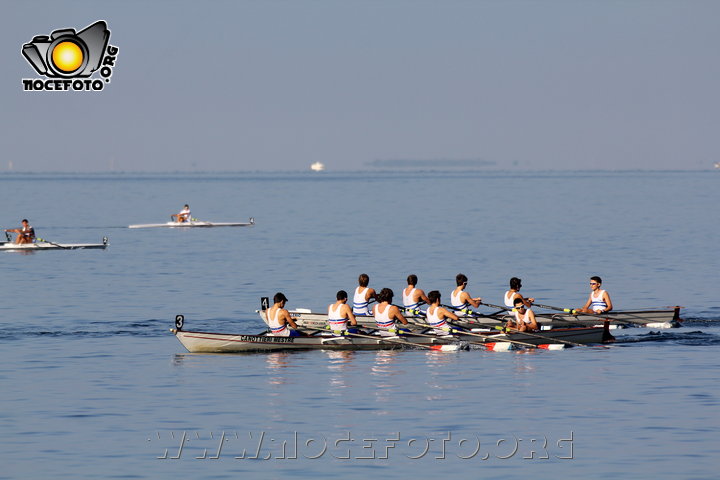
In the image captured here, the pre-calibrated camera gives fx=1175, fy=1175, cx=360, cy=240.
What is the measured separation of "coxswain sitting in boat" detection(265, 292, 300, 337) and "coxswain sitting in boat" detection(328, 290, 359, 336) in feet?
3.49

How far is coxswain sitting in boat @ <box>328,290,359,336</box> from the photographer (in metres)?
33.2

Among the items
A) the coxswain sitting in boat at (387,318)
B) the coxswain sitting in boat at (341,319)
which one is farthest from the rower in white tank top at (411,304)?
the coxswain sitting in boat at (341,319)

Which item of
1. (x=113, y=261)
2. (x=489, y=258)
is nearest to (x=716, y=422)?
(x=489, y=258)

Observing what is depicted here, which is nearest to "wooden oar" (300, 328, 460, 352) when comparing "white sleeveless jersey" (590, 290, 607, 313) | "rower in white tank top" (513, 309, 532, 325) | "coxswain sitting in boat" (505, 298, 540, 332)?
"coxswain sitting in boat" (505, 298, 540, 332)

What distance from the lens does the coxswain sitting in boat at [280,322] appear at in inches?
1287

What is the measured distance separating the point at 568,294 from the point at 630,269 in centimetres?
1320

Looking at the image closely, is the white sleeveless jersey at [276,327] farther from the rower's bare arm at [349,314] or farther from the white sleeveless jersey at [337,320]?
the rower's bare arm at [349,314]

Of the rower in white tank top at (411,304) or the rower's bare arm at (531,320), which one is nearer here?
the rower's bare arm at (531,320)

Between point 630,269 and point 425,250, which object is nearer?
point 630,269

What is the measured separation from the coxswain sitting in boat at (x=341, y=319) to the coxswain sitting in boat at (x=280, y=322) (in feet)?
3.49

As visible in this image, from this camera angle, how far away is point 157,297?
51000 millimetres

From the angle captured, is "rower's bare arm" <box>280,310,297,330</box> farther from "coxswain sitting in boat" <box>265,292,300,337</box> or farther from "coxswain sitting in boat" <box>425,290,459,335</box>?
"coxswain sitting in boat" <box>425,290,459,335</box>

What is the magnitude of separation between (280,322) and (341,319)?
1758mm

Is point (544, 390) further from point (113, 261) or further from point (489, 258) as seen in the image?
point (113, 261)
